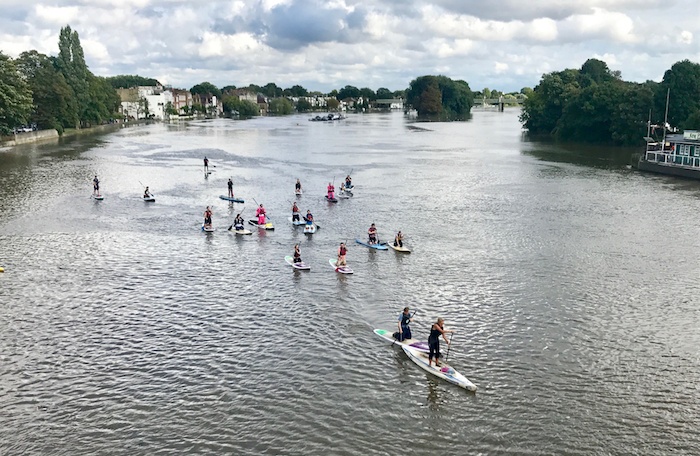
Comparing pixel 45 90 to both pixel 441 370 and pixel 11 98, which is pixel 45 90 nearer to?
pixel 11 98

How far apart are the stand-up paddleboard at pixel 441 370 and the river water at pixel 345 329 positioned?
13.8 inches

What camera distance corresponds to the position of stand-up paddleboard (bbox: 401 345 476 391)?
22.4m

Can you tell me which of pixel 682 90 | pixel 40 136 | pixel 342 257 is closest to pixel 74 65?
pixel 40 136

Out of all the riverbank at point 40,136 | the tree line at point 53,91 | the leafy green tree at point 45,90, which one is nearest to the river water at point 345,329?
the tree line at point 53,91

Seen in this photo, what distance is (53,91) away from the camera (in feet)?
446

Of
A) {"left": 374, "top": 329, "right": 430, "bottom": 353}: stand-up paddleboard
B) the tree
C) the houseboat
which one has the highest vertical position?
the tree

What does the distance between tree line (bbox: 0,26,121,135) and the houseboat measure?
103938 mm

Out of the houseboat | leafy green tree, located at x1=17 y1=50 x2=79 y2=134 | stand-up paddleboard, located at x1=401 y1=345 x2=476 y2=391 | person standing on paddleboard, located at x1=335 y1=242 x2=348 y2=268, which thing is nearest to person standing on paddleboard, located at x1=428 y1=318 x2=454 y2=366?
stand-up paddleboard, located at x1=401 y1=345 x2=476 y2=391

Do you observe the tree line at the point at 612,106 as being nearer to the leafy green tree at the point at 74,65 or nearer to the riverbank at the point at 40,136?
the riverbank at the point at 40,136

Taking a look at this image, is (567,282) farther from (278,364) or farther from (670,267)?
(278,364)

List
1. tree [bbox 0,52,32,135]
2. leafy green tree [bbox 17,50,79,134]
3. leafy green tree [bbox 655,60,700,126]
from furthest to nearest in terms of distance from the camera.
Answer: leafy green tree [bbox 17,50,79,134], leafy green tree [bbox 655,60,700,126], tree [bbox 0,52,32,135]

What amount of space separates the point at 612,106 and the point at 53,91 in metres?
121

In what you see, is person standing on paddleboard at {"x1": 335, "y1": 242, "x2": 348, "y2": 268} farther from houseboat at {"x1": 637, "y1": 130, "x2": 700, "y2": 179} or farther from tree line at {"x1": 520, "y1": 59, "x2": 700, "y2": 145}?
tree line at {"x1": 520, "y1": 59, "x2": 700, "y2": 145}

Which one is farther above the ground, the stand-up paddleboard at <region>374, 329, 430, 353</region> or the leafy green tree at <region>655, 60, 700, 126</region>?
the leafy green tree at <region>655, 60, 700, 126</region>
